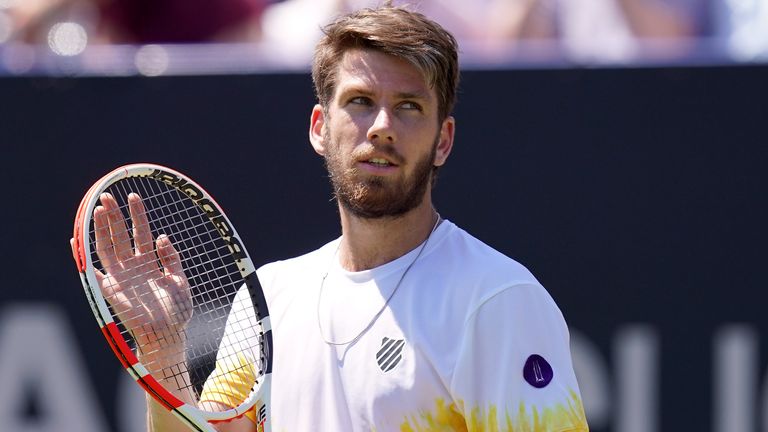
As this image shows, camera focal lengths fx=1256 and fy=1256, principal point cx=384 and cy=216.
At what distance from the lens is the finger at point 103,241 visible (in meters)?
2.95

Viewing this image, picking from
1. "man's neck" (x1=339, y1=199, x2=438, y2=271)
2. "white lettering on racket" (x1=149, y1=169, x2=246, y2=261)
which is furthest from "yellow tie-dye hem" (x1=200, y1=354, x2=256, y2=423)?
"man's neck" (x1=339, y1=199, x2=438, y2=271)

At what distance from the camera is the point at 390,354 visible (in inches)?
112

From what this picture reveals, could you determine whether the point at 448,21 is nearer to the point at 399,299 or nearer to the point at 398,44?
the point at 398,44

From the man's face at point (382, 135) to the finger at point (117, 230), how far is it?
0.52 meters

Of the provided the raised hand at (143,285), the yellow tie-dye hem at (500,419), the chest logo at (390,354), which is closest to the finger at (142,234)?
the raised hand at (143,285)

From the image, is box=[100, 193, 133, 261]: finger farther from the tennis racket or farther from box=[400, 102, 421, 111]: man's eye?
box=[400, 102, 421, 111]: man's eye

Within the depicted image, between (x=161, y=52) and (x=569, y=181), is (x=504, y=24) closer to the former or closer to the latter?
(x=569, y=181)

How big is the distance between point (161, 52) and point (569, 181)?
5.62 feet

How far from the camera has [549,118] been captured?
5.00 m

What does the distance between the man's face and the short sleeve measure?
1.26 ft

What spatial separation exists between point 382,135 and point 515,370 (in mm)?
628

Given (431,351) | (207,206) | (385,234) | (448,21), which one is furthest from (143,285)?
(448,21)

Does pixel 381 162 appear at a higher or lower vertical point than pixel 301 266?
higher

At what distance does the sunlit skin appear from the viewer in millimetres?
2941
